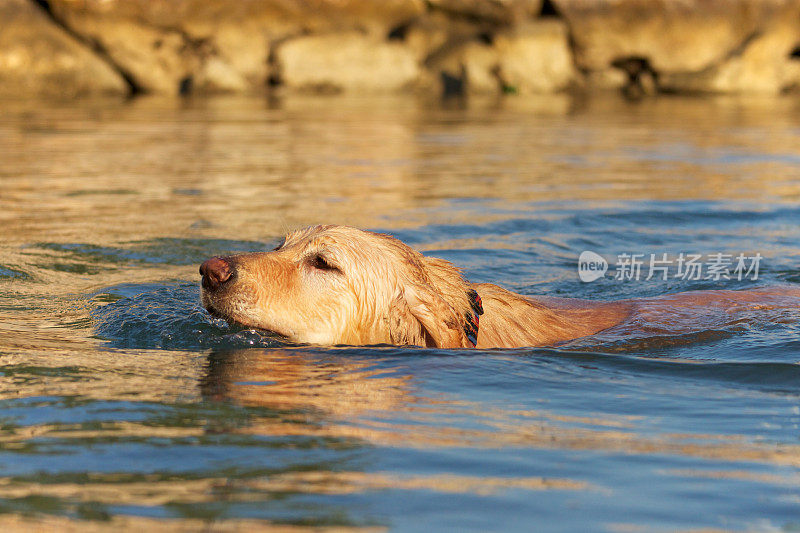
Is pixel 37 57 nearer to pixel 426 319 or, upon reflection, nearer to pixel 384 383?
pixel 426 319

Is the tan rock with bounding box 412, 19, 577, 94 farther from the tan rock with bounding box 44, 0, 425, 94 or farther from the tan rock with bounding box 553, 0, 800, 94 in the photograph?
the tan rock with bounding box 44, 0, 425, 94

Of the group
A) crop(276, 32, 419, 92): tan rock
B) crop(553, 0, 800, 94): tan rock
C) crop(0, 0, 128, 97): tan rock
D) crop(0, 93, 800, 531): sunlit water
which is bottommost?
crop(0, 93, 800, 531): sunlit water

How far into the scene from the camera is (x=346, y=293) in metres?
5.58

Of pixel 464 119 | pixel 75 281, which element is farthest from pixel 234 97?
pixel 75 281

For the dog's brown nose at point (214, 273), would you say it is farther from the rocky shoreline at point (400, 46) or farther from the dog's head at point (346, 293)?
the rocky shoreline at point (400, 46)

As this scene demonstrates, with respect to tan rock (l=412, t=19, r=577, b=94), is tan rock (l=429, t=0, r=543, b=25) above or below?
above

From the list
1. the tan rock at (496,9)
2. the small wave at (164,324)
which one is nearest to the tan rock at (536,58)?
the tan rock at (496,9)

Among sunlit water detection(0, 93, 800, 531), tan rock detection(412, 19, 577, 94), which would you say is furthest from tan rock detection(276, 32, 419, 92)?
sunlit water detection(0, 93, 800, 531)

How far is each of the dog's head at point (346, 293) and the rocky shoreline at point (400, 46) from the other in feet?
84.8

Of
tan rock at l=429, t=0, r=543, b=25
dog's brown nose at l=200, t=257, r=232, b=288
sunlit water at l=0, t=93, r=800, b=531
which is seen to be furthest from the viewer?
tan rock at l=429, t=0, r=543, b=25

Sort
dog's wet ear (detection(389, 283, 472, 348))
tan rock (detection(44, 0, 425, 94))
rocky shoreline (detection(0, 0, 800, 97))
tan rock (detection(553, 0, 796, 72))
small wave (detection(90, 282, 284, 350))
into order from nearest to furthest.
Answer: dog's wet ear (detection(389, 283, 472, 348)) → small wave (detection(90, 282, 284, 350)) → rocky shoreline (detection(0, 0, 800, 97)) → tan rock (detection(44, 0, 425, 94)) → tan rock (detection(553, 0, 796, 72))

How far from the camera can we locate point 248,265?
213 inches

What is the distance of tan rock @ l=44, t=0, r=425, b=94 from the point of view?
29844 mm

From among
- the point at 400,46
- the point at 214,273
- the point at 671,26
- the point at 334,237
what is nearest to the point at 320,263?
the point at 334,237
